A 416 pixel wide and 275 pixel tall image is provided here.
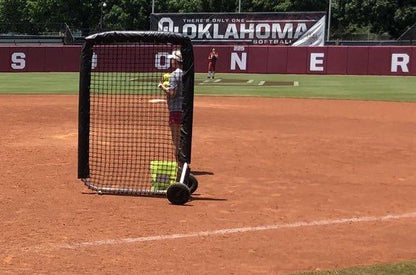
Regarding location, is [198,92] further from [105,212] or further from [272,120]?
[105,212]

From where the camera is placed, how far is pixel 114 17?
89.2m

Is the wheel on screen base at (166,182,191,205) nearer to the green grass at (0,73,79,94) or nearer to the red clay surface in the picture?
the red clay surface

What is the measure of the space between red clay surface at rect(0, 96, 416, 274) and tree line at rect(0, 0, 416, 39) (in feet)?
195

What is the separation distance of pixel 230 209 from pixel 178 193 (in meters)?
0.81

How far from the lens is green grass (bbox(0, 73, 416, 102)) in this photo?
28219 mm

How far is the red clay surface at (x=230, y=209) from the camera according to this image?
229 inches

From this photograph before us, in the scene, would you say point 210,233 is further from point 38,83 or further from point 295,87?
point 38,83

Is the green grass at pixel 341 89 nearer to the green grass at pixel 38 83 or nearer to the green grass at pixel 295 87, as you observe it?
the green grass at pixel 295 87

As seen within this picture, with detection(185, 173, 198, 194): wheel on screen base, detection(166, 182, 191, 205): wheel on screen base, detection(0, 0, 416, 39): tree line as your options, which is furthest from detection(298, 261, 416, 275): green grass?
detection(0, 0, 416, 39): tree line

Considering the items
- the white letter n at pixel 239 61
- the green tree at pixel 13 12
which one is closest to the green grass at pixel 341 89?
the white letter n at pixel 239 61

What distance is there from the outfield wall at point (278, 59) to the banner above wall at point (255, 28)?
518 cm

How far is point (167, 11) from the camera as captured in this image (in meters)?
88.8

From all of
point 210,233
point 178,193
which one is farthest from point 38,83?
point 210,233

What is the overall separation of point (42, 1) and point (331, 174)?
308ft
